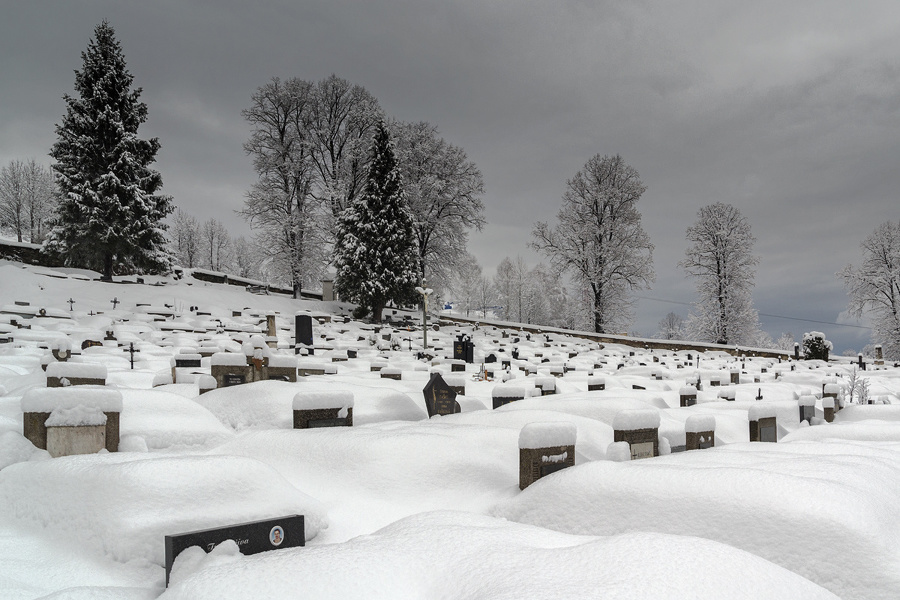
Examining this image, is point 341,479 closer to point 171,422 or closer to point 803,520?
point 171,422

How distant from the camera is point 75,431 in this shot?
503cm

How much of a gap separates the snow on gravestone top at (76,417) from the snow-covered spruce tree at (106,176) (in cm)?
2518

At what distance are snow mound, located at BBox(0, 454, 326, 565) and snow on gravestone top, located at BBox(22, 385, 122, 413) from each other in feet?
2.20

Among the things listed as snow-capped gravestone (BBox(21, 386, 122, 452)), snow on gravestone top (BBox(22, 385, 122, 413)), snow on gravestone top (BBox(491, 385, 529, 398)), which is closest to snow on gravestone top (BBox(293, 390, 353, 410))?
snow on gravestone top (BBox(22, 385, 122, 413))

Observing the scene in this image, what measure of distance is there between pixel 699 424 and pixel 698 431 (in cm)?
11

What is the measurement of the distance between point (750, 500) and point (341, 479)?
12.6ft

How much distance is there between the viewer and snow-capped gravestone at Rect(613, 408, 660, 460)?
6.29 metres

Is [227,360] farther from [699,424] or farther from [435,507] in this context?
[699,424]

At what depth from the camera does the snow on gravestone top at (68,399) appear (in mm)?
4953

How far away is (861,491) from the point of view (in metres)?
3.97

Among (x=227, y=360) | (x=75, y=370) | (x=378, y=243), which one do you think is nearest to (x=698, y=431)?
(x=227, y=360)

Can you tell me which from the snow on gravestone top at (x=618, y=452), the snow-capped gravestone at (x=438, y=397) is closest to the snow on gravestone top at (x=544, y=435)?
the snow on gravestone top at (x=618, y=452)

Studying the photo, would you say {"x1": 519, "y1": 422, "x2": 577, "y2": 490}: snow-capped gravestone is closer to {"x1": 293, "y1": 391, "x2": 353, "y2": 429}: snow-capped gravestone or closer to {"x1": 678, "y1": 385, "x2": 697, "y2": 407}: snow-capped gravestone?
{"x1": 293, "y1": 391, "x2": 353, "y2": 429}: snow-capped gravestone

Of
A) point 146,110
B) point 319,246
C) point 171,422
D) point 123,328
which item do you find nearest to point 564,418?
point 171,422
